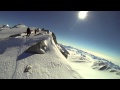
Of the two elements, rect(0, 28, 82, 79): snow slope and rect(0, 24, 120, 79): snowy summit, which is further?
rect(0, 24, 120, 79): snowy summit

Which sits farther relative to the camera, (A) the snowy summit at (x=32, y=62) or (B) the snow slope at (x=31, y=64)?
(A) the snowy summit at (x=32, y=62)

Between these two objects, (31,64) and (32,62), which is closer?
(31,64)

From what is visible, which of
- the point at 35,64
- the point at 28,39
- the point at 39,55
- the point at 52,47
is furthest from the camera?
the point at 28,39

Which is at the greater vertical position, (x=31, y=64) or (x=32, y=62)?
(x=32, y=62)
